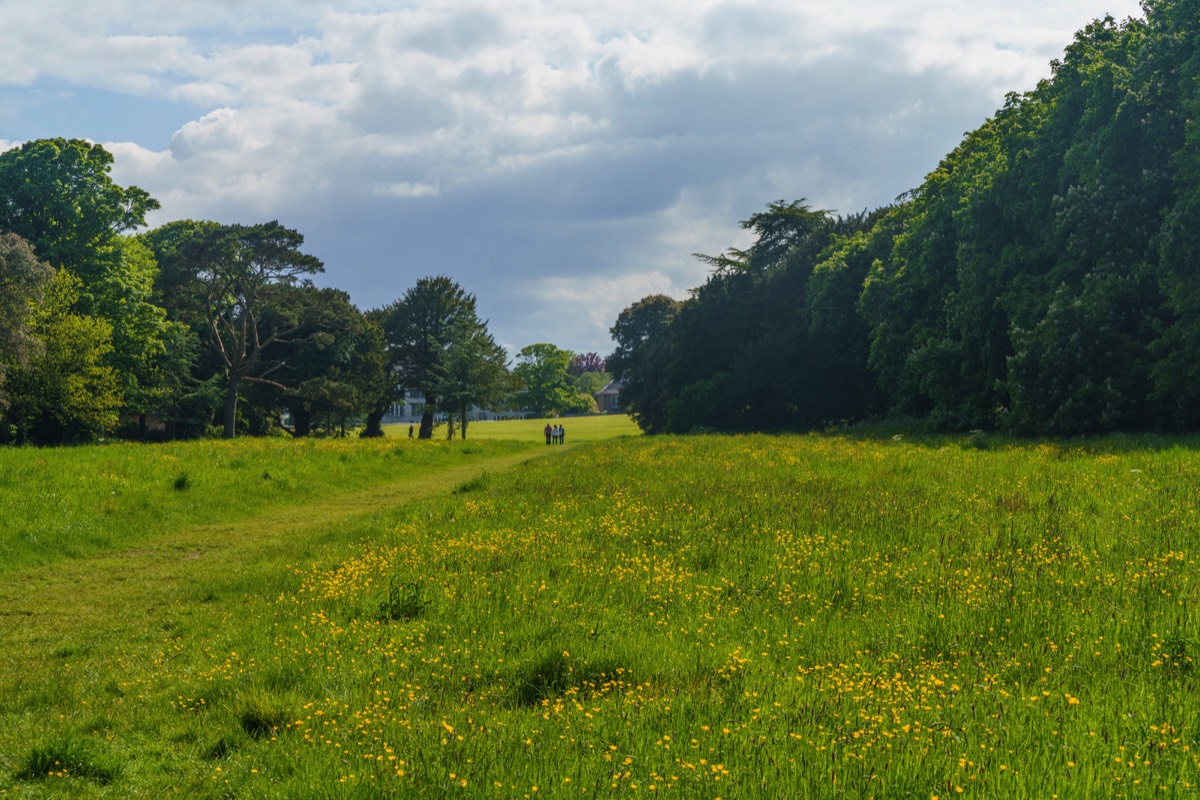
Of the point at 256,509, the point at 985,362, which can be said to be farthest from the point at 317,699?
the point at 985,362

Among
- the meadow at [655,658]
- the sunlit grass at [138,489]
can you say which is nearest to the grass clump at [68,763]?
the meadow at [655,658]

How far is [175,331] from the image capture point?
49.9 metres

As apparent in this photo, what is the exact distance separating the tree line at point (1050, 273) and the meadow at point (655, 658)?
14.6m

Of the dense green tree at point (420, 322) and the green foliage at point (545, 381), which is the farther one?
the green foliage at point (545, 381)

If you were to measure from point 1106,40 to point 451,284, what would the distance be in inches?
2171

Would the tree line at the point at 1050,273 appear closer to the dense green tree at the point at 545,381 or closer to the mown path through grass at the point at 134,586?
the mown path through grass at the point at 134,586

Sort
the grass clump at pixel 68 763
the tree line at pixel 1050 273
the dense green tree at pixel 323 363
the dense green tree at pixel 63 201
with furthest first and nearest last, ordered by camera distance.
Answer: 1. the dense green tree at pixel 323 363
2. the dense green tree at pixel 63 201
3. the tree line at pixel 1050 273
4. the grass clump at pixel 68 763

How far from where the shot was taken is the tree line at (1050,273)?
2561 cm

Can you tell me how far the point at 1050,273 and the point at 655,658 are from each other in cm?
2849

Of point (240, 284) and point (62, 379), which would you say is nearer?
point (62, 379)

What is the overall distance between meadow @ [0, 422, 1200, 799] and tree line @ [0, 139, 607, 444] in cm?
3000

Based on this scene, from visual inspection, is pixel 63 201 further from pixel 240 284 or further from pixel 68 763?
pixel 68 763

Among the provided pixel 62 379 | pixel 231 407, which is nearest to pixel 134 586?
pixel 62 379

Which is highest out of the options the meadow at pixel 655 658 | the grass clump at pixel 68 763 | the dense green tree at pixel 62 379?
the dense green tree at pixel 62 379
